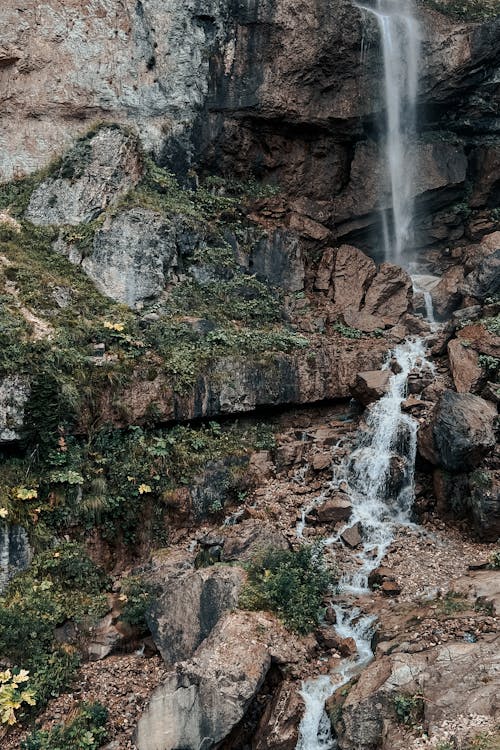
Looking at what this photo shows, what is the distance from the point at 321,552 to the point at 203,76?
549 inches

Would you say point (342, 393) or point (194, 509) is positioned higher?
point (342, 393)

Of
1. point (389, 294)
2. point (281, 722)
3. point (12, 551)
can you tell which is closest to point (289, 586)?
point (281, 722)

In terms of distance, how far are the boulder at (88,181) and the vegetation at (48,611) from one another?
9.13 m

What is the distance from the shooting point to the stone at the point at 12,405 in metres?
10.8

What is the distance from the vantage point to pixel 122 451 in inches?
471

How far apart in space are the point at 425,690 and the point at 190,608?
368cm

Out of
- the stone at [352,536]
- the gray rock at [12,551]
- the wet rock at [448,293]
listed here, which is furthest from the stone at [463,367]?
the gray rock at [12,551]

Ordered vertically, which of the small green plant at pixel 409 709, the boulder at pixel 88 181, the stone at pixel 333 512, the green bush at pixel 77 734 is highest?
the boulder at pixel 88 181

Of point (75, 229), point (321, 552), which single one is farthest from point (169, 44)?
point (321, 552)

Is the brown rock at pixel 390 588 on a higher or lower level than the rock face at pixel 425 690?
higher

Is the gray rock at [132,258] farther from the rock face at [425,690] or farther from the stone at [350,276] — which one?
the rock face at [425,690]

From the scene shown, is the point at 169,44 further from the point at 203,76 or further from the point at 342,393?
the point at 342,393

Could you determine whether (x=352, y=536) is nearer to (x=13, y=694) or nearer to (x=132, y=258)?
(x=13, y=694)

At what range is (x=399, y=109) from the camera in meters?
18.7
